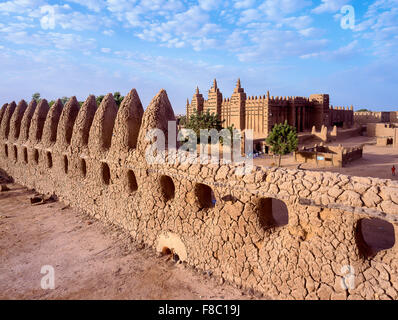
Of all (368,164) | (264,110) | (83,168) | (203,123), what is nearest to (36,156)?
(83,168)

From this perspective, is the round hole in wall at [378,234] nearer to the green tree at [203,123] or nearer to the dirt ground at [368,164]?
the dirt ground at [368,164]

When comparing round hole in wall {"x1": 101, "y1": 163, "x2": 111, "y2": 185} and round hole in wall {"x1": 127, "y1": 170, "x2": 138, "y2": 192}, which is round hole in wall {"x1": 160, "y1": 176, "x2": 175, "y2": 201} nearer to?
round hole in wall {"x1": 127, "y1": 170, "x2": 138, "y2": 192}

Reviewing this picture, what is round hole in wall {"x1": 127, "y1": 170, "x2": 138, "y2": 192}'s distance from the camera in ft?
26.2

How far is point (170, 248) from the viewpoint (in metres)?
6.99

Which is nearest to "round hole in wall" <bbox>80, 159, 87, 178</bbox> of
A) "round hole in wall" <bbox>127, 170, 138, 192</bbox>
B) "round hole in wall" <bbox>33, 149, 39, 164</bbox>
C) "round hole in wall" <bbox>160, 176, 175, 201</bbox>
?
"round hole in wall" <bbox>127, 170, 138, 192</bbox>

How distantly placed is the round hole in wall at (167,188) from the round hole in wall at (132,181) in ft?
4.45

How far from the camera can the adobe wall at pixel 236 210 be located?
4156 millimetres

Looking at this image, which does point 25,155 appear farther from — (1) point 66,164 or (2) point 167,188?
(2) point 167,188

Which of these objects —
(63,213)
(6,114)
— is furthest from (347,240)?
(6,114)

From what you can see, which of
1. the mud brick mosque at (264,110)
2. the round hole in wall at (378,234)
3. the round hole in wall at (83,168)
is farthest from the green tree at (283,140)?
the round hole in wall at (83,168)

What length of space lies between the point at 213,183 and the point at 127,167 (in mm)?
3101

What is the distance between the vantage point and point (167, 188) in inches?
283

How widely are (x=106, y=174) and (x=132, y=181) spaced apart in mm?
1664
